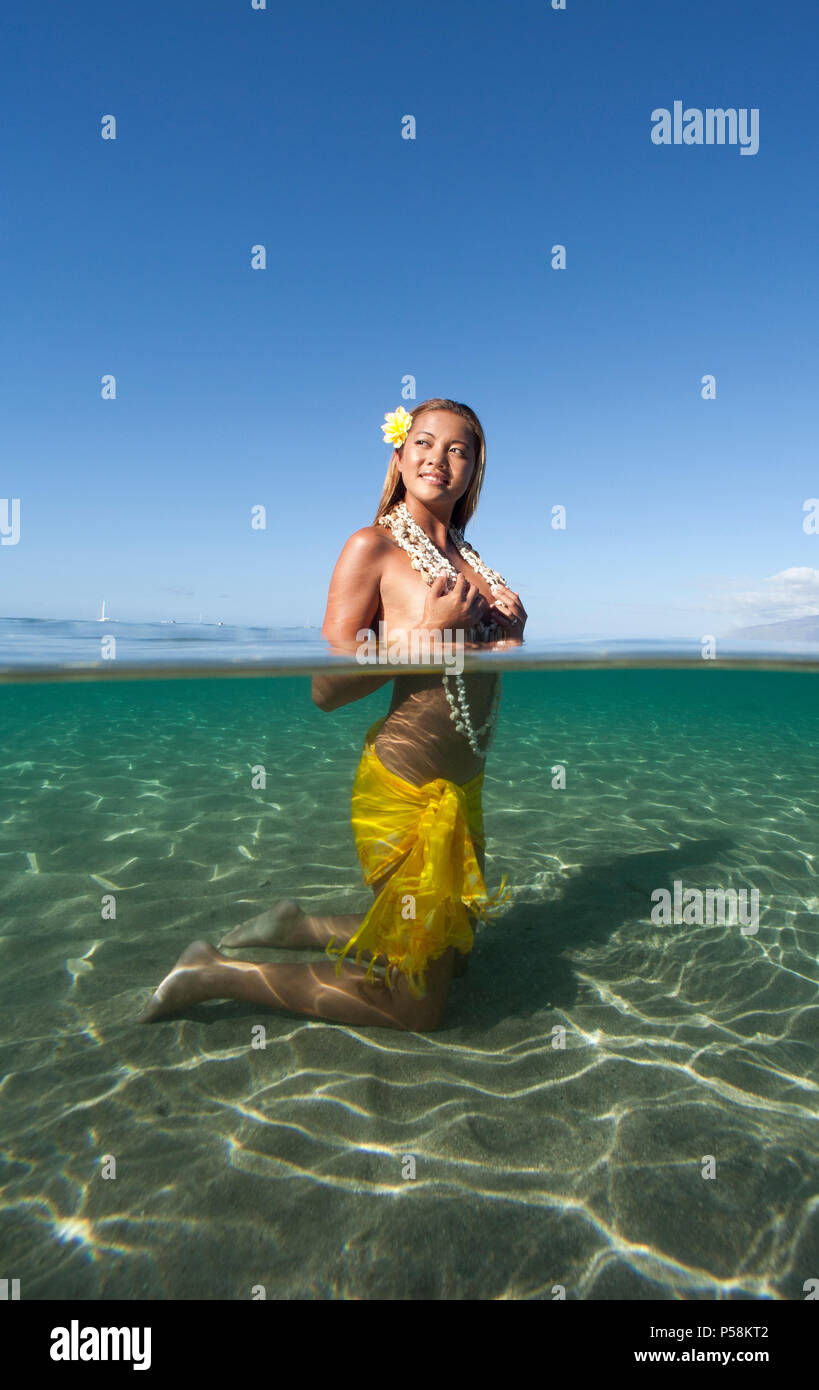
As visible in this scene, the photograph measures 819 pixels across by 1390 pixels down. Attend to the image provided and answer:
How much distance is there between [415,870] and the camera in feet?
10.2

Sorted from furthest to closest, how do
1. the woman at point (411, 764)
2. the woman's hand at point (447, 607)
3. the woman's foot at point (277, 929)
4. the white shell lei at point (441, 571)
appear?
the woman's foot at point (277, 929) → the white shell lei at point (441, 571) → the woman at point (411, 764) → the woman's hand at point (447, 607)

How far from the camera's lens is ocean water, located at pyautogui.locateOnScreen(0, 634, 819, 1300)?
2.28 metres

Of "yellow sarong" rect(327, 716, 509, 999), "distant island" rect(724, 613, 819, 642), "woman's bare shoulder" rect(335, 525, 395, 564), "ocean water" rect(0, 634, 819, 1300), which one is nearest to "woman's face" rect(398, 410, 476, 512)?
"woman's bare shoulder" rect(335, 525, 395, 564)

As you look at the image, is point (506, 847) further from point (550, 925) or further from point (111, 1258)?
Result: point (111, 1258)

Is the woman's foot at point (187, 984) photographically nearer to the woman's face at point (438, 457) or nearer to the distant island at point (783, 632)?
the woman's face at point (438, 457)

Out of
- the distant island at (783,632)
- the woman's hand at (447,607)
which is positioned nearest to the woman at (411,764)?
the woman's hand at (447,607)

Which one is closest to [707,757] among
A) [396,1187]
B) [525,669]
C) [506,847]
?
[525,669]

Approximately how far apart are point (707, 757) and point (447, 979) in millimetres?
10673

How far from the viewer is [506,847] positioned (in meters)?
6.52

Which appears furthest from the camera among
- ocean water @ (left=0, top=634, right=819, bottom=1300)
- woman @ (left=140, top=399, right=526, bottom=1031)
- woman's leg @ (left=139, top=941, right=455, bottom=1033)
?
woman's leg @ (left=139, top=941, right=455, bottom=1033)

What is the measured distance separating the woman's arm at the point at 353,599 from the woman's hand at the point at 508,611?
2.37 feet

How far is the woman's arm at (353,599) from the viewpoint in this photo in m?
3.18

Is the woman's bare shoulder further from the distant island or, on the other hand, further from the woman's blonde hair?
the distant island
